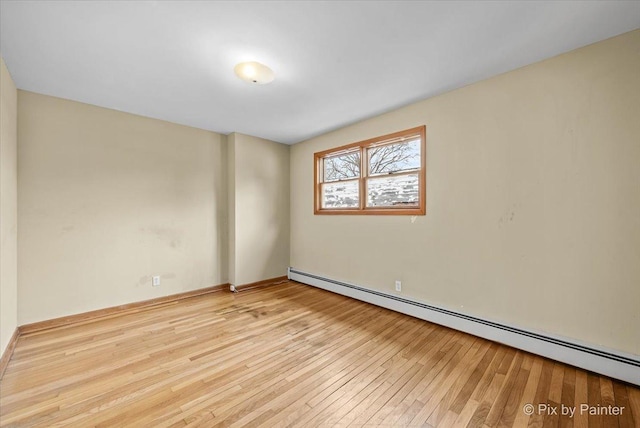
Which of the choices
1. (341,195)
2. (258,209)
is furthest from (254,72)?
(258,209)

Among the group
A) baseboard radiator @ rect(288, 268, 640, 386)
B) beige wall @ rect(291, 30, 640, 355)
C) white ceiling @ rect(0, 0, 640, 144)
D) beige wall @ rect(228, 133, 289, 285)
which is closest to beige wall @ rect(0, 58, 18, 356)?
white ceiling @ rect(0, 0, 640, 144)

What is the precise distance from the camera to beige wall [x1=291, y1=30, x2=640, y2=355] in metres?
1.83

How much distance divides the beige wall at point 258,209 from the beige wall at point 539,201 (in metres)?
2.19

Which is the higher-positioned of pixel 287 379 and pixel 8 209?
pixel 8 209

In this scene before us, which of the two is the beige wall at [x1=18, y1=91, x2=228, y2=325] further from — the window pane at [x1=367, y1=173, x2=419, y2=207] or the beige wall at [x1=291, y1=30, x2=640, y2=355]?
the beige wall at [x1=291, y1=30, x2=640, y2=355]

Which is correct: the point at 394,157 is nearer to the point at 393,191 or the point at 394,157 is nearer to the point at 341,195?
the point at 393,191

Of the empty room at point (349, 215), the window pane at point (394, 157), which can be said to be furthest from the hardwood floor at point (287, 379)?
the window pane at point (394, 157)

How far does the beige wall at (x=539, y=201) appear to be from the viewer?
1834 millimetres

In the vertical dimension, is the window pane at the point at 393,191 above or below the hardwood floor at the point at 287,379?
above

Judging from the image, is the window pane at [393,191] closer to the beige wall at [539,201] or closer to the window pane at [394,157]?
the window pane at [394,157]

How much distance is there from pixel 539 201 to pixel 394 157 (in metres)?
1.59

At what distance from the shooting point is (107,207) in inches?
120

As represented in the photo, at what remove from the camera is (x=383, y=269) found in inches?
130

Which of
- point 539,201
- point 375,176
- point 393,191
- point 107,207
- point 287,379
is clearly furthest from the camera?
point 375,176
